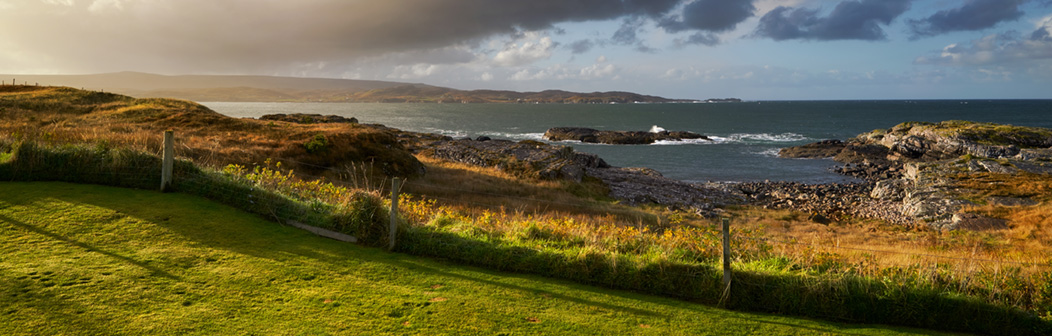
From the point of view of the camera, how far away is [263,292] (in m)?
7.20

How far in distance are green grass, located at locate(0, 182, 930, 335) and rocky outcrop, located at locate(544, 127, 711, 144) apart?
73683 millimetres

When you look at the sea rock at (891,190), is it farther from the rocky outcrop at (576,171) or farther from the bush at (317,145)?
the bush at (317,145)

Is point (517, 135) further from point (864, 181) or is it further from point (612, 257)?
point (612, 257)

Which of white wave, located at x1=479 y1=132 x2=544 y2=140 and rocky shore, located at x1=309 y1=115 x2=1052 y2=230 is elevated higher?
white wave, located at x1=479 y1=132 x2=544 y2=140

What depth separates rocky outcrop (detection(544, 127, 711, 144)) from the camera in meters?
81.2

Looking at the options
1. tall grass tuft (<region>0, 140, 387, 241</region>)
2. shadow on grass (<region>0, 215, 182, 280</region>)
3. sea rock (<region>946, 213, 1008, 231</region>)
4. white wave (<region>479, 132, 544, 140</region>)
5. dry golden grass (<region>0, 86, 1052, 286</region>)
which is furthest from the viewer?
white wave (<region>479, 132, 544, 140</region>)

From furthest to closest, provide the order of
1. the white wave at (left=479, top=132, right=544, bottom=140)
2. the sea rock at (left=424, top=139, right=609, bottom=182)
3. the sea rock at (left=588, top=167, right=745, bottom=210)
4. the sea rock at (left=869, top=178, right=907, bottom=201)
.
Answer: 1. the white wave at (left=479, top=132, right=544, bottom=140)
2. the sea rock at (left=424, top=139, right=609, bottom=182)
3. the sea rock at (left=869, top=178, right=907, bottom=201)
4. the sea rock at (left=588, top=167, right=745, bottom=210)

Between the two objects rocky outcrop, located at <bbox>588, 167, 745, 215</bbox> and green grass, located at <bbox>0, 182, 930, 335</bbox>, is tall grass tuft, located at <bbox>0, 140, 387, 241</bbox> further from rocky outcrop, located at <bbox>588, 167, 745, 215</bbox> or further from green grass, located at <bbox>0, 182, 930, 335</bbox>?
rocky outcrop, located at <bbox>588, 167, 745, 215</bbox>

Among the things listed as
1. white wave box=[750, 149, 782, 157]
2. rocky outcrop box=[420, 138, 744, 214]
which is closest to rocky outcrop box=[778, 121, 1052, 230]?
white wave box=[750, 149, 782, 157]

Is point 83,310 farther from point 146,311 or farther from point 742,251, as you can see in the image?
point 742,251

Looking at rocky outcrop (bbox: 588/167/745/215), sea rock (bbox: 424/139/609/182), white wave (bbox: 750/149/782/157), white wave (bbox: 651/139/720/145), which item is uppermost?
white wave (bbox: 651/139/720/145)

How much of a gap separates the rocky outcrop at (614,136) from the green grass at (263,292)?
73683mm

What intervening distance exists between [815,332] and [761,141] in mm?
83955

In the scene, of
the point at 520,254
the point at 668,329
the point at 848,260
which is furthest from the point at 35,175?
the point at 848,260
